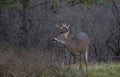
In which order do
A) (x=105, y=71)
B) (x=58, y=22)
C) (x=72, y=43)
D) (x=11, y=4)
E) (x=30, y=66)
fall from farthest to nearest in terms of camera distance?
(x=58, y=22) → (x=105, y=71) → (x=11, y=4) → (x=72, y=43) → (x=30, y=66)

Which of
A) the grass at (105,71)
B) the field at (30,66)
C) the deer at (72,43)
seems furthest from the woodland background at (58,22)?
the field at (30,66)

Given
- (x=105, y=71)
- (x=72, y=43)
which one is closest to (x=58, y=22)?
(x=105, y=71)

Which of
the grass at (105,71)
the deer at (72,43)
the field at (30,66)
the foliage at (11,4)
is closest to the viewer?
the field at (30,66)

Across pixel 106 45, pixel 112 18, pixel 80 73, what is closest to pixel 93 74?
pixel 80 73

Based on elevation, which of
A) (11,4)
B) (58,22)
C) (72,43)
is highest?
(11,4)

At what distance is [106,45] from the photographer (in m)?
33.3

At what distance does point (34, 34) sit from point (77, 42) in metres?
14.3

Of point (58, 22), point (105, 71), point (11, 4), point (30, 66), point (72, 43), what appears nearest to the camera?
point (30, 66)

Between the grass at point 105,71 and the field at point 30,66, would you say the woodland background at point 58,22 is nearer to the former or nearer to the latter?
Answer: the grass at point 105,71

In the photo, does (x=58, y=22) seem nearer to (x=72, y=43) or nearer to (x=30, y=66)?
(x=72, y=43)

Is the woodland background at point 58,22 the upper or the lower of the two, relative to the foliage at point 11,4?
lower

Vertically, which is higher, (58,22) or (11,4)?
(11,4)

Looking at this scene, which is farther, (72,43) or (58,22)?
(58,22)

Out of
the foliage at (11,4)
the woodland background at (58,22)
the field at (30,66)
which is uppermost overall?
the foliage at (11,4)
